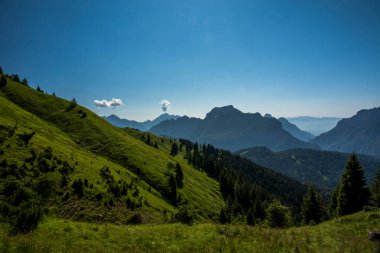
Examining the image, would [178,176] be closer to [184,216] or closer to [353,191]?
[353,191]

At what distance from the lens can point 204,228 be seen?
20609 mm

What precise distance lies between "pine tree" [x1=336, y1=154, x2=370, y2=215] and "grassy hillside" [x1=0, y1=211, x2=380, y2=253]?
43.2m

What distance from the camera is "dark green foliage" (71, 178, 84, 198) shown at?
139ft

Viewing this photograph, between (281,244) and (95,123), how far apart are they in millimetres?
100937

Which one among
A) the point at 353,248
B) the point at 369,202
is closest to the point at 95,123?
the point at 369,202

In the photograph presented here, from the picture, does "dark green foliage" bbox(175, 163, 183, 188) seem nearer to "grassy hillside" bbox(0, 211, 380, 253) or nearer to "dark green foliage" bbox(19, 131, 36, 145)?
"dark green foliage" bbox(19, 131, 36, 145)

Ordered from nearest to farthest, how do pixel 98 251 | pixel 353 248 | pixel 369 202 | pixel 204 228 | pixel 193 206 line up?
1. pixel 98 251
2. pixel 353 248
3. pixel 204 228
4. pixel 369 202
5. pixel 193 206

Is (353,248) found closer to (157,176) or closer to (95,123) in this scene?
(157,176)

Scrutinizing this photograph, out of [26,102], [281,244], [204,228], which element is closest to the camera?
[281,244]

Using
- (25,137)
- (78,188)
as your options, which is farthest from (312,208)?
(25,137)

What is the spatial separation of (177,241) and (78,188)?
32282mm

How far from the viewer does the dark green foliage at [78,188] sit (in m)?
42.4

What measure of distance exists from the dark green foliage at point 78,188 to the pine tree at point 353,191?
54301 millimetres

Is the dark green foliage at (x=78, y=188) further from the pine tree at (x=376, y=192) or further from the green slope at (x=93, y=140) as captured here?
the pine tree at (x=376, y=192)
